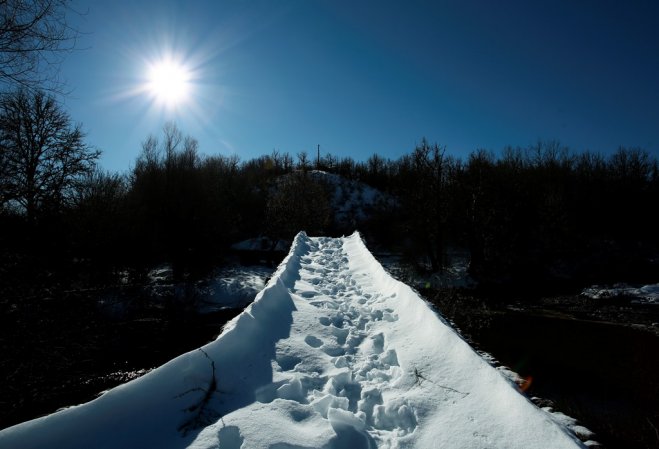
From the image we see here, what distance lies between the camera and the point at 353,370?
114 inches

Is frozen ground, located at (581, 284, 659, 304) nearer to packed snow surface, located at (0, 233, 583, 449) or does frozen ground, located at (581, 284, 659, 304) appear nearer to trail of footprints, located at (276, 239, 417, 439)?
trail of footprints, located at (276, 239, 417, 439)

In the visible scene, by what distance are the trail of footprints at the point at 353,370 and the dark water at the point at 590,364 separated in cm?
Result: 222

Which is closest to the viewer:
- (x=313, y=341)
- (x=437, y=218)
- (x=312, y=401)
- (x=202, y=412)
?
(x=202, y=412)

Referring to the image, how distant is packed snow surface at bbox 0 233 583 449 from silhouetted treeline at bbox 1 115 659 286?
11.4 m

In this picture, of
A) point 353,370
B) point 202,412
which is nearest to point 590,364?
point 353,370

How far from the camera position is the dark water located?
6133 millimetres

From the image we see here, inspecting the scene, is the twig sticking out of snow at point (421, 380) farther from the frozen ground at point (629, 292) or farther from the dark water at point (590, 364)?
the frozen ground at point (629, 292)

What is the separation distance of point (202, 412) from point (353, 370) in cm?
130

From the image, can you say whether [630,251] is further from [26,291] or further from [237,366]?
[26,291]

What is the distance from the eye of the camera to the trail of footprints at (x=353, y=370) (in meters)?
2.18

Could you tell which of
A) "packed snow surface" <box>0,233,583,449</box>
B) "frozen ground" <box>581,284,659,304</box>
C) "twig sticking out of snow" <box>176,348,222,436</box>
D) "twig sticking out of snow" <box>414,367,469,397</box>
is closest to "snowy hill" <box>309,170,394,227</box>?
"frozen ground" <box>581,284,659,304</box>

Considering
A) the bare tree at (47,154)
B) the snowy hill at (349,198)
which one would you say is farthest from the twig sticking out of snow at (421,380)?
the snowy hill at (349,198)

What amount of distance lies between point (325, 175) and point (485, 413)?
39.2 m

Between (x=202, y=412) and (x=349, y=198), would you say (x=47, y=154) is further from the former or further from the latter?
(x=349, y=198)
